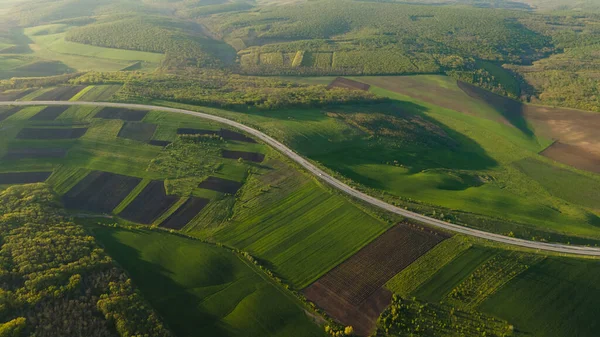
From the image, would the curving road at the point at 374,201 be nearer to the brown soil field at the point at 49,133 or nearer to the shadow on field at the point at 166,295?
the brown soil field at the point at 49,133

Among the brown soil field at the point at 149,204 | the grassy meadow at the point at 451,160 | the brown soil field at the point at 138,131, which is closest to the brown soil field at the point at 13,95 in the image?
the brown soil field at the point at 138,131

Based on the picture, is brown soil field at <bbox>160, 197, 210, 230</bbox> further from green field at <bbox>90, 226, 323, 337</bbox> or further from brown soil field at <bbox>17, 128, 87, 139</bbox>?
brown soil field at <bbox>17, 128, 87, 139</bbox>

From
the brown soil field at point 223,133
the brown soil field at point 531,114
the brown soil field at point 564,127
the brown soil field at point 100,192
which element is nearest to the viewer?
the brown soil field at point 100,192

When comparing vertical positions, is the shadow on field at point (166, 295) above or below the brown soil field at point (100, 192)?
below

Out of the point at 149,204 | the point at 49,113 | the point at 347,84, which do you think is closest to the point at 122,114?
the point at 49,113

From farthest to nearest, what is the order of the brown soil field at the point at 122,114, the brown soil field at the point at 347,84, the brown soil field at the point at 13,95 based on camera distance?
1. the brown soil field at the point at 347,84
2. the brown soil field at the point at 13,95
3. the brown soil field at the point at 122,114

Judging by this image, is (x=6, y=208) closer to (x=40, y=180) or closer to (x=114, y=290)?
(x=40, y=180)
